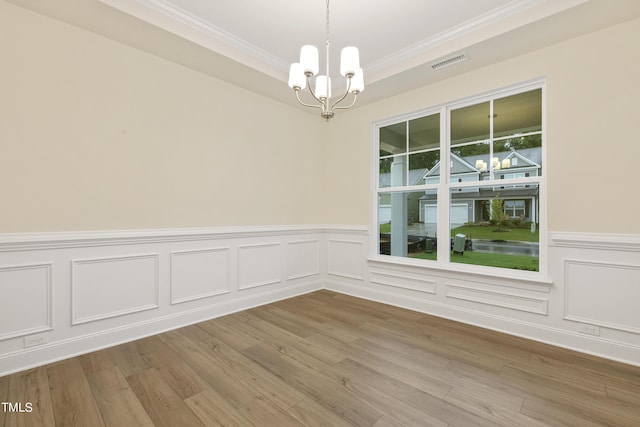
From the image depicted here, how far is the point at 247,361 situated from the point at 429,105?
3.46 m

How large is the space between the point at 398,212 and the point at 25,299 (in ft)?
13.0

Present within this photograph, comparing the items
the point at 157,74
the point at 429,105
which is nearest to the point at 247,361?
the point at 157,74

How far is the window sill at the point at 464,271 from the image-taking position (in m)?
2.83

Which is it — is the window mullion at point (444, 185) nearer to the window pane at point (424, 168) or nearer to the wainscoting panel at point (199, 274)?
the window pane at point (424, 168)

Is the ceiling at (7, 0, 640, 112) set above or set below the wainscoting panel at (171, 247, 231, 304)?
above

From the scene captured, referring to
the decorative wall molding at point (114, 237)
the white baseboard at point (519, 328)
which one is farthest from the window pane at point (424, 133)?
the decorative wall molding at point (114, 237)

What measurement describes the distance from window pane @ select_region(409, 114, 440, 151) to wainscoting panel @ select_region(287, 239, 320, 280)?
2.07 metres

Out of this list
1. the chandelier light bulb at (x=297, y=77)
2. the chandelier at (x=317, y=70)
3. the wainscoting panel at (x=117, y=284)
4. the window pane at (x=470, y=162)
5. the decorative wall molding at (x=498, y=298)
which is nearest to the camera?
the chandelier at (x=317, y=70)

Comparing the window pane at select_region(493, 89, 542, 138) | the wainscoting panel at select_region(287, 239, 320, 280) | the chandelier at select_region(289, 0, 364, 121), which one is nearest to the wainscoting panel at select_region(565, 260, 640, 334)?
the window pane at select_region(493, 89, 542, 138)

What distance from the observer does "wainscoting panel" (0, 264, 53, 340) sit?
7.17ft

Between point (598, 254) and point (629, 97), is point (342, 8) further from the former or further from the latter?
point (598, 254)

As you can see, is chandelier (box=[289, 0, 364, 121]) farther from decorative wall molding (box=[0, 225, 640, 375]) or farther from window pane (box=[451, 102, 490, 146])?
decorative wall molding (box=[0, 225, 640, 375])

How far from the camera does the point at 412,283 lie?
369 cm

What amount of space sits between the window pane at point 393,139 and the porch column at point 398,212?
14cm
